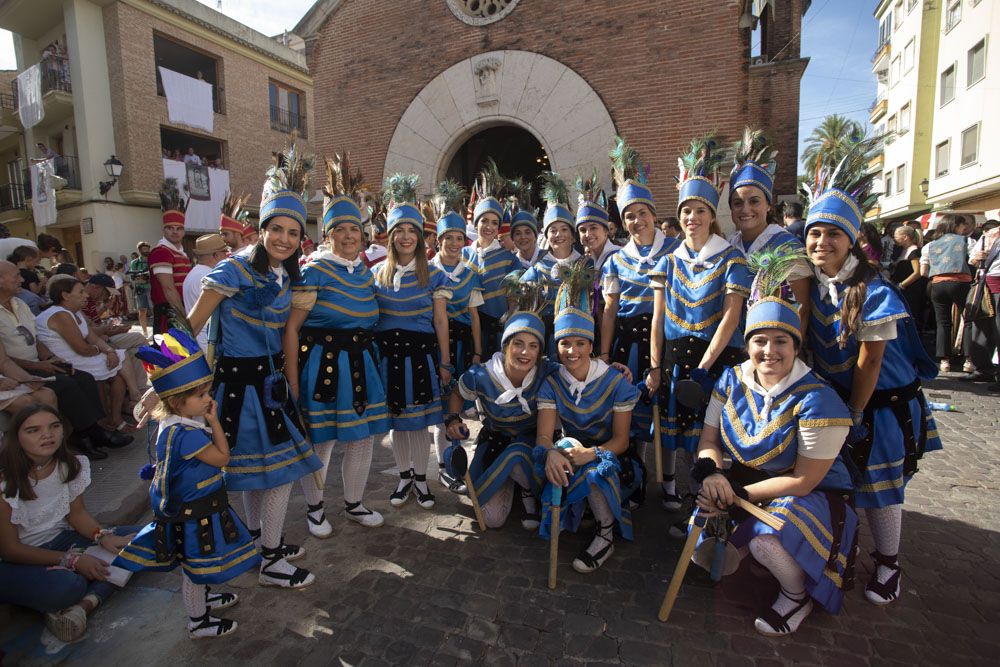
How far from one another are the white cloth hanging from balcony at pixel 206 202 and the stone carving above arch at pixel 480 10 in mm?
13299

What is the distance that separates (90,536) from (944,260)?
1036cm

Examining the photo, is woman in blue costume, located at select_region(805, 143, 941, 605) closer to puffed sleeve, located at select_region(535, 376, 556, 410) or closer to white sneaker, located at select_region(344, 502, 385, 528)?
puffed sleeve, located at select_region(535, 376, 556, 410)

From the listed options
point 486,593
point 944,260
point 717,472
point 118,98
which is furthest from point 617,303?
point 118,98

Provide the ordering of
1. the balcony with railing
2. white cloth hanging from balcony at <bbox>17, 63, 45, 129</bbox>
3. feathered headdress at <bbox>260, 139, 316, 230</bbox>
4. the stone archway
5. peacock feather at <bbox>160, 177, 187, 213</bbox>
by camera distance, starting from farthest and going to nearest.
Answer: the balcony with railing → white cloth hanging from balcony at <bbox>17, 63, 45, 129</bbox> → the stone archway → peacock feather at <bbox>160, 177, 187, 213</bbox> → feathered headdress at <bbox>260, 139, 316, 230</bbox>

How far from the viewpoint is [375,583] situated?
305 cm

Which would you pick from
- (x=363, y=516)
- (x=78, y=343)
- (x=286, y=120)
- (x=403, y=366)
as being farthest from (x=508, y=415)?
(x=286, y=120)

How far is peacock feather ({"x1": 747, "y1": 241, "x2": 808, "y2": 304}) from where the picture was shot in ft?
9.00

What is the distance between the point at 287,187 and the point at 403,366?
4.76 ft

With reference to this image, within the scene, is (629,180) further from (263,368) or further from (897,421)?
(263,368)

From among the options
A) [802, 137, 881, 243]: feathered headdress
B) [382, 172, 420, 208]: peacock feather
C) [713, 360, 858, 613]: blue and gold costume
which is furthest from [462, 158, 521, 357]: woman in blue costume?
[802, 137, 881, 243]: feathered headdress

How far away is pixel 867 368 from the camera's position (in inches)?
106

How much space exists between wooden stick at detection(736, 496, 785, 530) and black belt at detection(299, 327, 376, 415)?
7.76 feet

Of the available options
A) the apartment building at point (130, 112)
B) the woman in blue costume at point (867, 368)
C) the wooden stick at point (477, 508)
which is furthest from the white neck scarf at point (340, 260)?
the apartment building at point (130, 112)

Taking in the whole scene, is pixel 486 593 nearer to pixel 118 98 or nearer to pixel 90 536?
pixel 90 536
